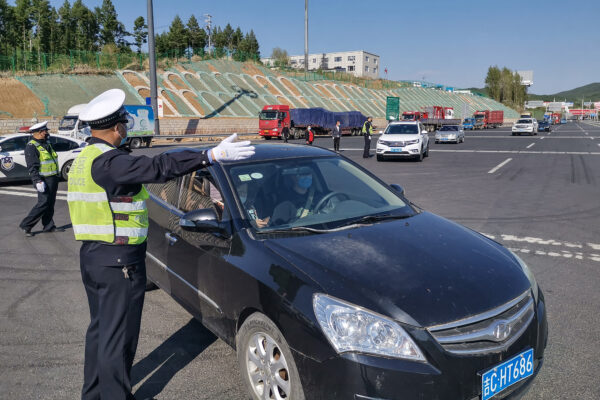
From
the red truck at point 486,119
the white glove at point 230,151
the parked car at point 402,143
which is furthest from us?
the red truck at point 486,119

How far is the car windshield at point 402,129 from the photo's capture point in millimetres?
20531

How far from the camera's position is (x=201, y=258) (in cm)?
337

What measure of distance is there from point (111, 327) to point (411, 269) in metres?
1.72

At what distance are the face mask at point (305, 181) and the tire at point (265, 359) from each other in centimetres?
132

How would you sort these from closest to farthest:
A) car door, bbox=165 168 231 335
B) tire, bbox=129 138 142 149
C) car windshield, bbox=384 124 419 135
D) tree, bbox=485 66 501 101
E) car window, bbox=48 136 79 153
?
car door, bbox=165 168 231 335, car window, bbox=48 136 79 153, car windshield, bbox=384 124 419 135, tire, bbox=129 138 142 149, tree, bbox=485 66 501 101

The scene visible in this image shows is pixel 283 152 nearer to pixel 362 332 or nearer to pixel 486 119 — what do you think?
pixel 362 332

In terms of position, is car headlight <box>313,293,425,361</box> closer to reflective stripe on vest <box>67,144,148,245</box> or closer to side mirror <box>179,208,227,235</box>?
side mirror <box>179,208,227,235</box>

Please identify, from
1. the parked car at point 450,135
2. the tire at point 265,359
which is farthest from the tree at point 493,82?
the tire at point 265,359

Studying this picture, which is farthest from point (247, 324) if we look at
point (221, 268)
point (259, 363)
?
point (221, 268)

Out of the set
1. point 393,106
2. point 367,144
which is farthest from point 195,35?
point 367,144

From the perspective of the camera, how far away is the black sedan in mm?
2262

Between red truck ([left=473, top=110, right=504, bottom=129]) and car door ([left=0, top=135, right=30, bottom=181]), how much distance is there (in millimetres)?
63529

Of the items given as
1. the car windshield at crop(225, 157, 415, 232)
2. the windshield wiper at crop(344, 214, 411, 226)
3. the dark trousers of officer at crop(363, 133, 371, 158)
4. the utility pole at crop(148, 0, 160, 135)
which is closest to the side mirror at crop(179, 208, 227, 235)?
the car windshield at crop(225, 157, 415, 232)

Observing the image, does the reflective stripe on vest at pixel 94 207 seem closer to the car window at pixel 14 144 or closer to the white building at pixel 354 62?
the car window at pixel 14 144
